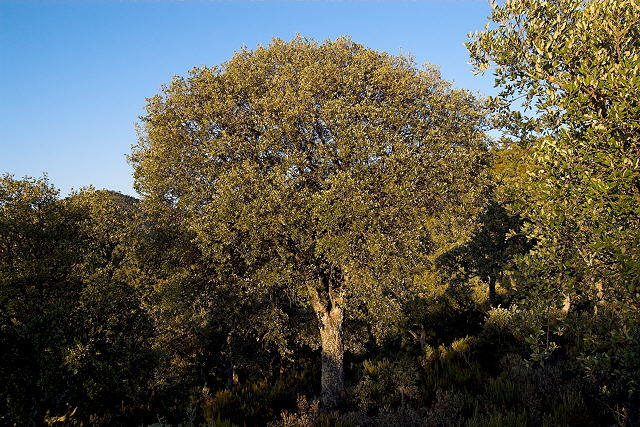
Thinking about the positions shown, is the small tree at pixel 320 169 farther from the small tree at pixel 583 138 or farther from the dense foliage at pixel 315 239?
the small tree at pixel 583 138

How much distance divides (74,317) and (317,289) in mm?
9871

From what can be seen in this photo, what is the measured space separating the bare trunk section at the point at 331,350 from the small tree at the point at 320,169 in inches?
2.0

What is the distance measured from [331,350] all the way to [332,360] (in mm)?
446

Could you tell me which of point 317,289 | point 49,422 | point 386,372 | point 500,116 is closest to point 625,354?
point 500,116

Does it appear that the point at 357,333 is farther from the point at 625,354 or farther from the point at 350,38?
the point at 625,354

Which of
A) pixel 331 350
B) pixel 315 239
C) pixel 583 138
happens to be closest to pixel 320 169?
pixel 315 239

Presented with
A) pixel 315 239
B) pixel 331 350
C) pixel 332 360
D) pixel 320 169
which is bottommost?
pixel 332 360

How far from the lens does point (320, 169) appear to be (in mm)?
16078

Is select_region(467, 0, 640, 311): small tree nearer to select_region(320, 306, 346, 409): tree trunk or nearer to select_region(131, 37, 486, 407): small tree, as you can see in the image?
select_region(131, 37, 486, 407): small tree

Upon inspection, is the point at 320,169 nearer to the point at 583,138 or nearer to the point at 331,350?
the point at 331,350

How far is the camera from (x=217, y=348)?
27141 mm

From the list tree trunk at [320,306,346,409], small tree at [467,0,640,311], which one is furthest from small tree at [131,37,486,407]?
small tree at [467,0,640,311]

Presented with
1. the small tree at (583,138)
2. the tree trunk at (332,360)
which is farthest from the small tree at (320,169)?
the small tree at (583,138)

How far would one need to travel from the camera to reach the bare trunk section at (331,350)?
707 inches
